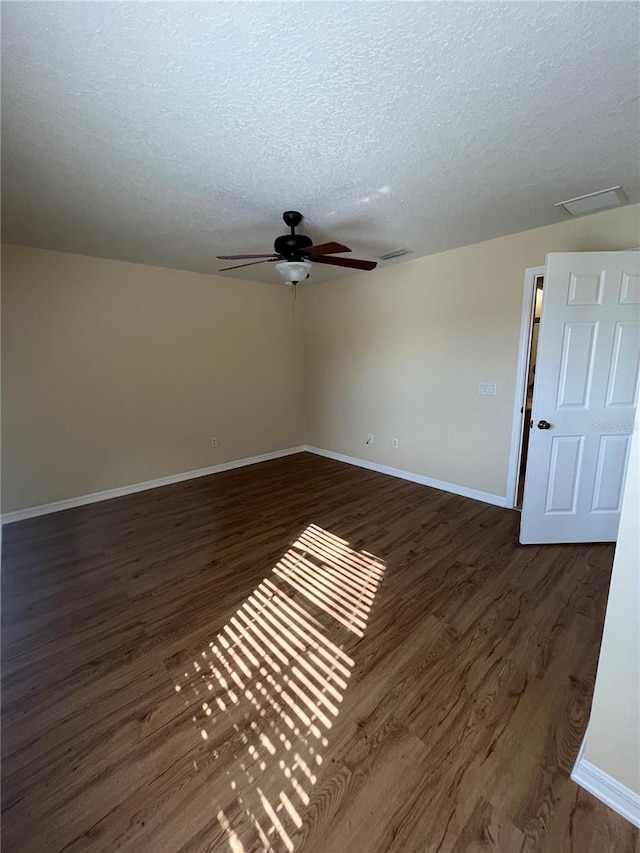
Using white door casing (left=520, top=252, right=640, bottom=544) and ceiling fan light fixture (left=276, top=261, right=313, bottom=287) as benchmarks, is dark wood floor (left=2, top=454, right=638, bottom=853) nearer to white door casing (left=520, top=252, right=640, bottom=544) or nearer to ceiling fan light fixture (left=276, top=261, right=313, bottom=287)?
white door casing (left=520, top=252, right=640, bottom=544)

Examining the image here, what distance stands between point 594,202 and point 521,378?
138cm

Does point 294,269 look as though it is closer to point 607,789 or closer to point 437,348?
point 437,348

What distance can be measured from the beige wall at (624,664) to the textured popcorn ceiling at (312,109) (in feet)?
4.72

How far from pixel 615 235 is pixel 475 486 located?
2.41 m

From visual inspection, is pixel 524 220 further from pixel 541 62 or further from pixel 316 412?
pixel 316 412

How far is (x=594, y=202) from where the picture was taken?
8.06 ft

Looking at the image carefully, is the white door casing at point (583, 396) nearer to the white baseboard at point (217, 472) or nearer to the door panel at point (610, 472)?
the door panel at point (610, 472)

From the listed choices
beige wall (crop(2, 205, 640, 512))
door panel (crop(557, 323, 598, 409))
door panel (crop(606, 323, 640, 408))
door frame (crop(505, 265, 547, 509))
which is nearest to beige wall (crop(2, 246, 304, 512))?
beige wall (crop(2, 205, 640, 512))

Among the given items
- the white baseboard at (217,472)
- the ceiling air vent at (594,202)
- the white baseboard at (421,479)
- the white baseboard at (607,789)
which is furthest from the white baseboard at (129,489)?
the ceiling air vent at (594,202)

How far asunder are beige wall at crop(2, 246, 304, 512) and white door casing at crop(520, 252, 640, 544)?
3.46 m

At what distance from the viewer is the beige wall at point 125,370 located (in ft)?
10.8

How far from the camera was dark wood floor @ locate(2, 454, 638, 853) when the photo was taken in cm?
117


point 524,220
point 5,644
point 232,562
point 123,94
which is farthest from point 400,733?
point 524,220

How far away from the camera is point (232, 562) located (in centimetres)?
267
